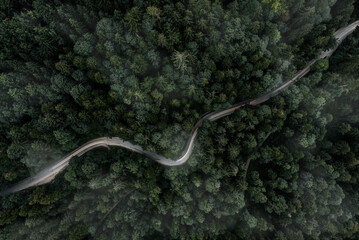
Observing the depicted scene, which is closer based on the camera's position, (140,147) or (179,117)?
(179,117)

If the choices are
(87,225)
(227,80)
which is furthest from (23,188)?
(227,80)

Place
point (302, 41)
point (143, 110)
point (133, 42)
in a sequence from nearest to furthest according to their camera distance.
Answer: point (133, 42)
point (143, 110)
point (302, 41)

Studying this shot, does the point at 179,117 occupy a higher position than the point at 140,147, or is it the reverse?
the point at 179,117

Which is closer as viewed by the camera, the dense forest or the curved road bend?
the dense forest

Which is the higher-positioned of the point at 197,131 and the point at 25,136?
the point at 25,136

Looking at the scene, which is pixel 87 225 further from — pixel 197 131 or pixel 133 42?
pixel 133 42

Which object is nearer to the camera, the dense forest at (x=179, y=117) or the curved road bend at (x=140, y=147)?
the dense forest at (x=179, y=117)

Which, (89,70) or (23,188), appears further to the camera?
(23,188)

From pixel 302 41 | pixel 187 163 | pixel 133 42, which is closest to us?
pixel 133 42
